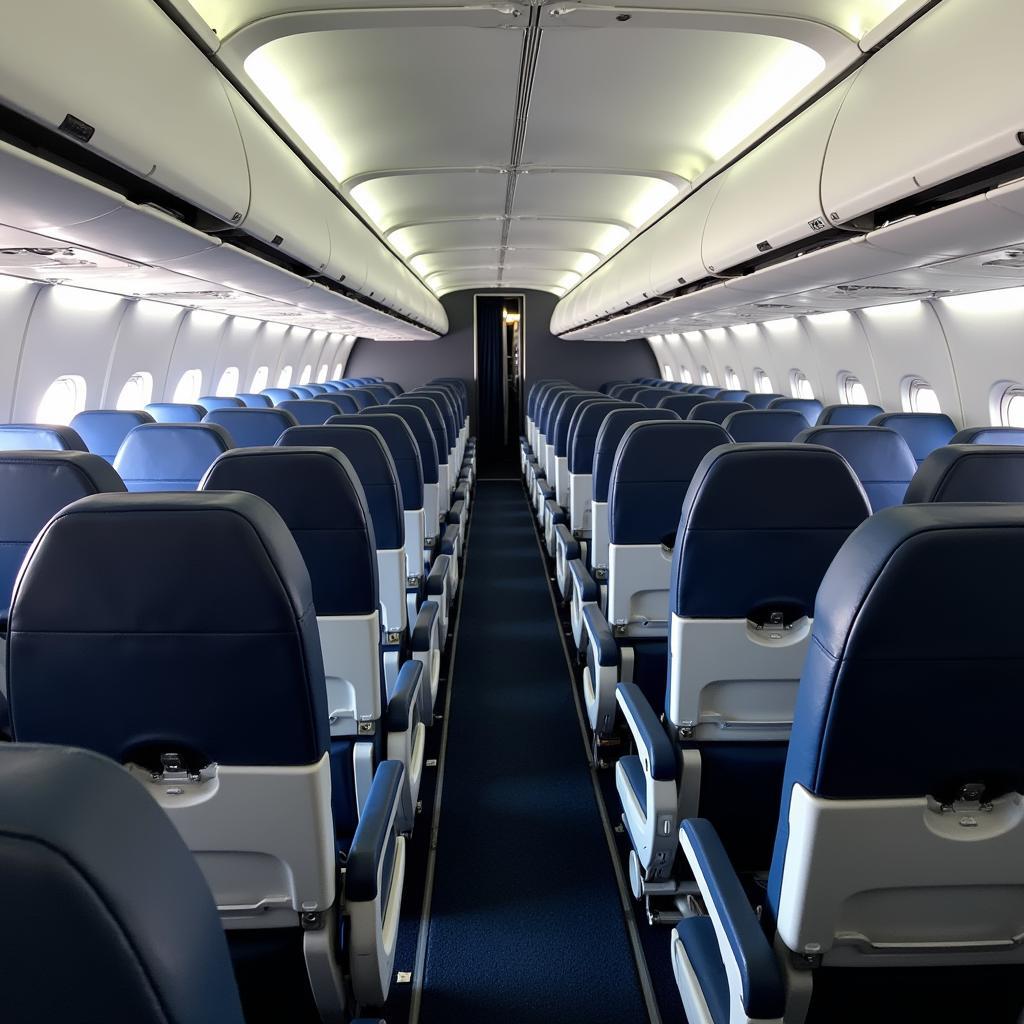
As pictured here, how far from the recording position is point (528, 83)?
469 cm

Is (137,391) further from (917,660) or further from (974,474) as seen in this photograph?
(917,660)

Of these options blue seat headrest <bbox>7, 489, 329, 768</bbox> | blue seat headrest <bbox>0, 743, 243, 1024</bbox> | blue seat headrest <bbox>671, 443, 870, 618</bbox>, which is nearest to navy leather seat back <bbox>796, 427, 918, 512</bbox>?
blue seat headrest <bbox>671, 443, 870, 618</bbox>

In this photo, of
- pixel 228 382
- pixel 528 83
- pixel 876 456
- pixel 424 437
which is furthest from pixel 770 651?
pixel 228 382

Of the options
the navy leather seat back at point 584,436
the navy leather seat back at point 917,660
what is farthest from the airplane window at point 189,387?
the navy leather seat back at point 917,660

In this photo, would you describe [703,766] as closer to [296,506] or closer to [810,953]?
[810,953]

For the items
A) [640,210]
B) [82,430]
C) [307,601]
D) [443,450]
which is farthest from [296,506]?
[640,210]

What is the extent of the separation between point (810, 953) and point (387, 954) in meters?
1.02

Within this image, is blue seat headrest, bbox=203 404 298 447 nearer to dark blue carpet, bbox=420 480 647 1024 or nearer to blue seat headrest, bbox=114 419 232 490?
blue seat headrest, bbox=114 419 232 490

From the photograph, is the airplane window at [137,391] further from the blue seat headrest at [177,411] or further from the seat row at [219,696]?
the seat row at [219,696]

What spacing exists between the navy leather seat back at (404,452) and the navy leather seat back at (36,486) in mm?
2259

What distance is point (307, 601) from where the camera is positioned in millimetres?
1579

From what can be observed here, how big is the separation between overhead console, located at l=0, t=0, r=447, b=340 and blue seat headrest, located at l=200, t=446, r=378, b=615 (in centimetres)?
106

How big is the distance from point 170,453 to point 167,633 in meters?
2.69

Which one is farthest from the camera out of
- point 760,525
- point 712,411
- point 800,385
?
point 800,385
